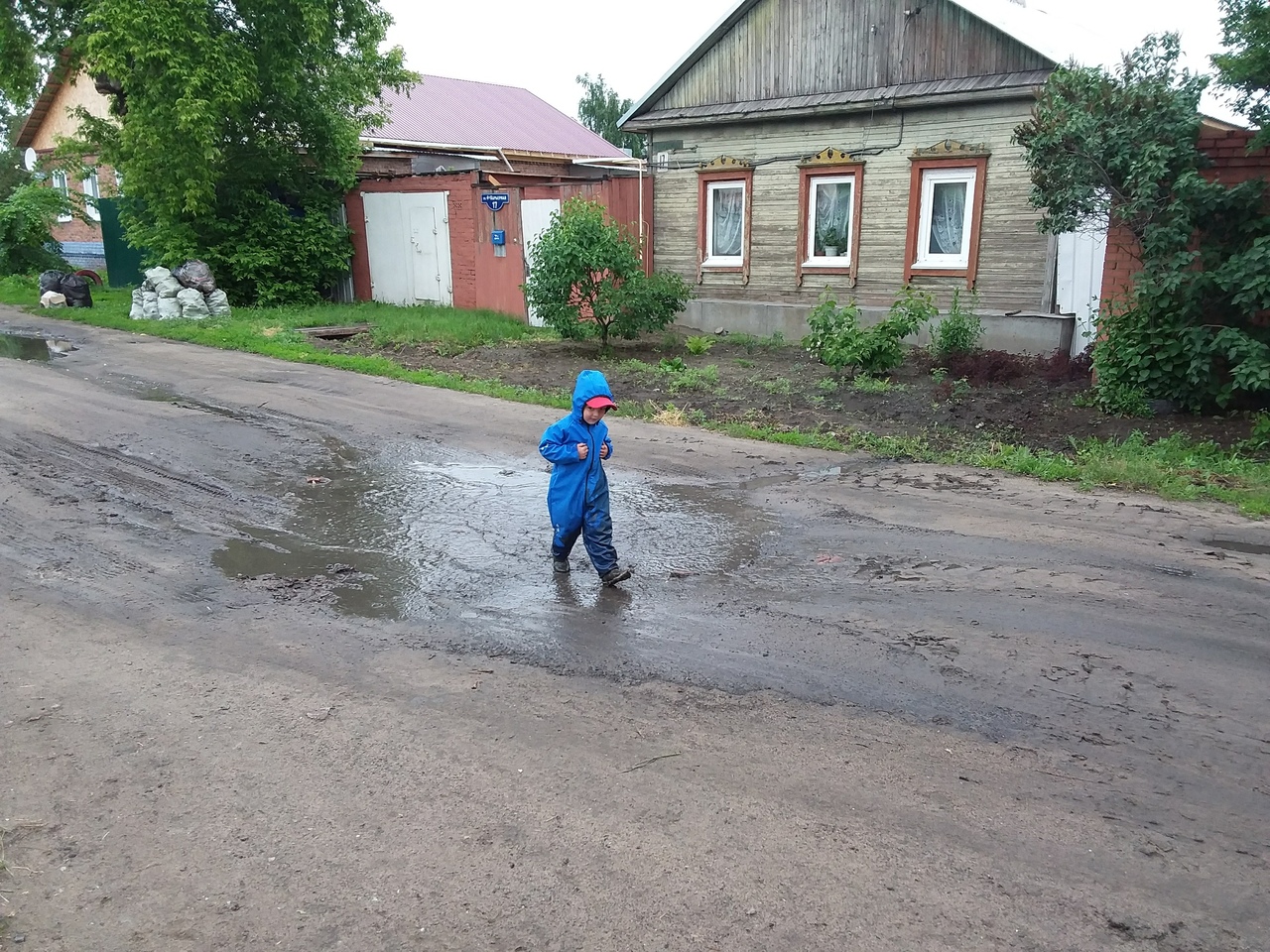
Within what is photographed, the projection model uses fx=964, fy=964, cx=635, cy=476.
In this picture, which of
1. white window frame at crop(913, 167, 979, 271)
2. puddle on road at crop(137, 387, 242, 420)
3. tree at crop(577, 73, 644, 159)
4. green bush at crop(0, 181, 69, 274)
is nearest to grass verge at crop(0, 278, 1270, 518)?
puddle on road at crop(137, 387, 242, 420)

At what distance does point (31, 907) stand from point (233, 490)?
16.4ft

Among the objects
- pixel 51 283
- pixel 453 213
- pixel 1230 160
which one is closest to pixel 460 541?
pixel 1230 160

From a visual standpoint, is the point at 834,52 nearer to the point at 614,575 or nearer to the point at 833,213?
the point at 833,213

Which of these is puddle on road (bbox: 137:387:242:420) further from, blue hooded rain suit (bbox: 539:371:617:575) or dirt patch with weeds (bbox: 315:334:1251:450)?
blue hooded rain suit (bbox: 539:371:617:575)

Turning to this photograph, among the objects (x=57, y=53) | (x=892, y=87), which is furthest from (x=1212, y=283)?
(x=57, y=53)

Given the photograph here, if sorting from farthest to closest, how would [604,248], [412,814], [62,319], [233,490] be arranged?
[62,319], [604,248], [233,490], [412,814]

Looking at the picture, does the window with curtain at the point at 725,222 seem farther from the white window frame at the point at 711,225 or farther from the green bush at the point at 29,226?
the green bush at the point at 29,226

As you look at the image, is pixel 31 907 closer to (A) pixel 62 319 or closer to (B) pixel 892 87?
(B) pixel 892 87

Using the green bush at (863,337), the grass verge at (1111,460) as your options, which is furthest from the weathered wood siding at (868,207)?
the grass verge at (1111,460)

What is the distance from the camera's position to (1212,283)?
348 inches

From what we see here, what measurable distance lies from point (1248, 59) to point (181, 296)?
17.1 metres

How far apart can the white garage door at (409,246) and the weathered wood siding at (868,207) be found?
4.62m

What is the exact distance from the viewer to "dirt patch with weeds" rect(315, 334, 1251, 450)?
9492 millimetres

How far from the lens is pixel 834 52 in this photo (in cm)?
1545
